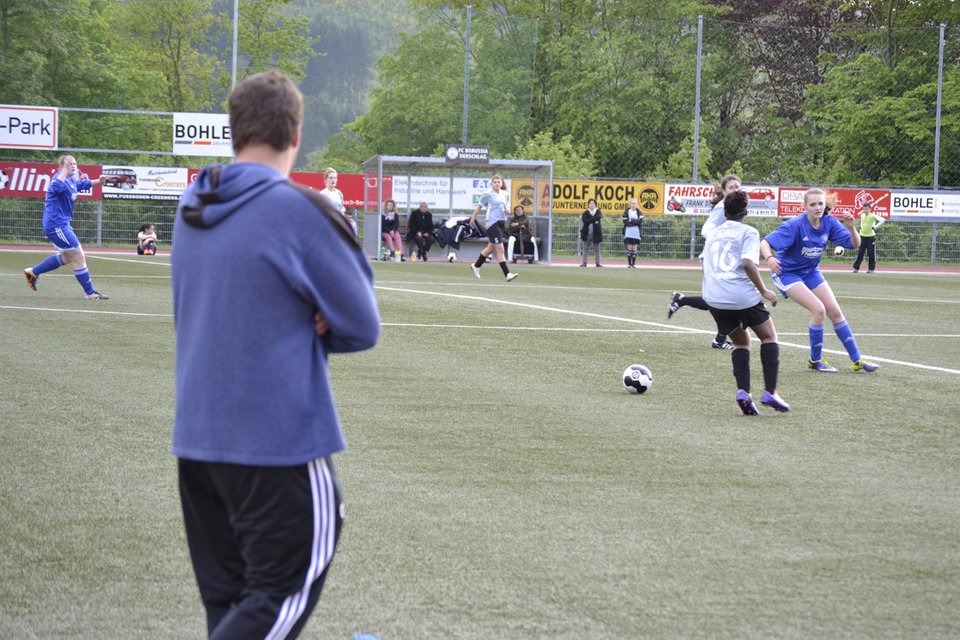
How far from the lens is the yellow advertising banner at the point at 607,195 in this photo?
39.9 meters

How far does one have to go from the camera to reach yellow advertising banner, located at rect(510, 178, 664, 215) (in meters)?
39.9

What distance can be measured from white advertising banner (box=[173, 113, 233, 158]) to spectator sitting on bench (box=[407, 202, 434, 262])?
5587 millimetres

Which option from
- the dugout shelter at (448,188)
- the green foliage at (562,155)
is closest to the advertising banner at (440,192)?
the dugout shelter at (448,188)

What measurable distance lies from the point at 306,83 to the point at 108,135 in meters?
95.3

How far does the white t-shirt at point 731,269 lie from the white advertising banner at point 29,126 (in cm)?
3116

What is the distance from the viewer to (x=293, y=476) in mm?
3043

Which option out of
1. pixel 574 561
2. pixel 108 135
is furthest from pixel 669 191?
pixel 574 561

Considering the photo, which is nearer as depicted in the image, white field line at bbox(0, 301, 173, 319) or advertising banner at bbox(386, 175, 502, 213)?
white field line at bbox(0, 301, 173, 319)

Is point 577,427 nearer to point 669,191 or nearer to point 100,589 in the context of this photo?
point 100,589

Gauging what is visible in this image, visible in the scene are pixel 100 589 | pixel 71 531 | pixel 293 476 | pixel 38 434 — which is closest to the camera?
pixel 293 476

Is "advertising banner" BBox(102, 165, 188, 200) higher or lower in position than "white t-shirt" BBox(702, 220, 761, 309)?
higher

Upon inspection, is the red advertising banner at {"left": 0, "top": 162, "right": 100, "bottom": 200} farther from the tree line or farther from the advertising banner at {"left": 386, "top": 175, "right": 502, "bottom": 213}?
the advertising banner at {"left": 386, "top": 175, "right": 502, "bottom": 213}

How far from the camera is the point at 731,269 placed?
931 centimetres

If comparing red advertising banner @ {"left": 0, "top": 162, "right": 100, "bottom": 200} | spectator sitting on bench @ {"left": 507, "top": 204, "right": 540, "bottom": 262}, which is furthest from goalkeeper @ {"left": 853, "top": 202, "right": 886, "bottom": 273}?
red advertising banner @ {"left": 0, "top": 162, "right": 100, "bottom": 200}
